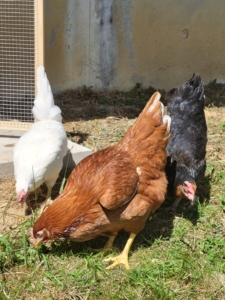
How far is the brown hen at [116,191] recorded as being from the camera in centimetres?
328

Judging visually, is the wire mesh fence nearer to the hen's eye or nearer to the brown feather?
the brown feather

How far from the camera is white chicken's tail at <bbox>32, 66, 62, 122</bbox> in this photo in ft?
15.2

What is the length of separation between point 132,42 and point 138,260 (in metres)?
4.26

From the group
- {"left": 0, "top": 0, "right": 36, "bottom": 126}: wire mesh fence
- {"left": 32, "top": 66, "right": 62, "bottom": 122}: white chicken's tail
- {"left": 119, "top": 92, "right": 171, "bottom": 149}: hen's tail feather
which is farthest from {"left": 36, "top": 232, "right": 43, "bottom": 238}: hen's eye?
{"left": 0, "top": 0, "right": 36, "bottom": 126}: wire mesh fence

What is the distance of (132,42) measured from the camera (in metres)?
6.96

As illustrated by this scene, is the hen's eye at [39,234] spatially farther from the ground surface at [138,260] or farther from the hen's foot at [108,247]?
the hen's foot at [108,247]

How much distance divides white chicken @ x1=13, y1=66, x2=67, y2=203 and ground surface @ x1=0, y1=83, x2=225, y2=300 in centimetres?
29

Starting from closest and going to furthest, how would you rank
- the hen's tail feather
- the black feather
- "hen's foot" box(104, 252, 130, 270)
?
"hen's foot" box(104, 252, 130, 270)
the hen's tail feather
the black feather

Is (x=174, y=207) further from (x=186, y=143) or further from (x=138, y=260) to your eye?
(x=138, y=260)

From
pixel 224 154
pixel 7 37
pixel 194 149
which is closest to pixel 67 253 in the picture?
pixel 194 149

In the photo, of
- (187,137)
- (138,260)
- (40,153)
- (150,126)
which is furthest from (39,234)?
(187,137)

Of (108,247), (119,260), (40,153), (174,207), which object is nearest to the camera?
(119,260)

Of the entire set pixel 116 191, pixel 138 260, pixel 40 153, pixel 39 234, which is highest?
pixel 116 191

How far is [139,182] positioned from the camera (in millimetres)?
3535
